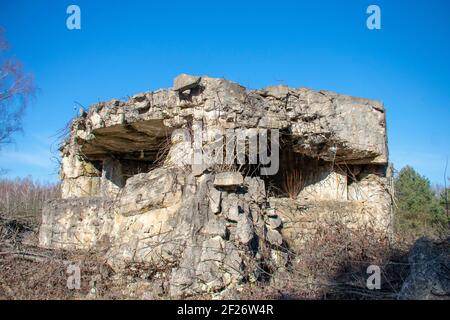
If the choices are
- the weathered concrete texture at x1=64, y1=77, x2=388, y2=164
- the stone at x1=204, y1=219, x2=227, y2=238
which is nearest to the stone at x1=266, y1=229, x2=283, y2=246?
the stone at x1=204, y1=219, x2=227, y2=238

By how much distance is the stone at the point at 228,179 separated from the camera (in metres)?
4.63

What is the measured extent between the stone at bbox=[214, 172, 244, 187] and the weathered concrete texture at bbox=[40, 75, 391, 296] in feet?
0.04

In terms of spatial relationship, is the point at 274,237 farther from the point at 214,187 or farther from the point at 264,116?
the point at 264,116

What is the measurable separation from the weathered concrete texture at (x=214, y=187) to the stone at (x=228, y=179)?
0.04ft

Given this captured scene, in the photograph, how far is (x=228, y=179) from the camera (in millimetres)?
4641

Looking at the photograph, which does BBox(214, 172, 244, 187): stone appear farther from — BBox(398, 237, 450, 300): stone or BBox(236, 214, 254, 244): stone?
BBox(398, 237, 450, 300): stone

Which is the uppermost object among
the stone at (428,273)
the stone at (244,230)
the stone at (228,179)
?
the stone at (228,179)

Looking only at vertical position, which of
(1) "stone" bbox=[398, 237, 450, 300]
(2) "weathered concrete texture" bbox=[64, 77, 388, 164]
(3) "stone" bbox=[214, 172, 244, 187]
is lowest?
(1) "stone" bbox=[398, 237, 450, 300]

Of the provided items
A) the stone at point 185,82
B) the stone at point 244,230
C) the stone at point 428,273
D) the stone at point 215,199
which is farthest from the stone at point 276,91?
the stone at point 428,273

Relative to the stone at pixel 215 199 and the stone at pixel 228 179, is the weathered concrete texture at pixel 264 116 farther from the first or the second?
the stone at pixel 215 199

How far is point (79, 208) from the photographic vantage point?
611 centimetres

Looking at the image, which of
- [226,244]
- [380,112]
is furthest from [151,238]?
[380,112]

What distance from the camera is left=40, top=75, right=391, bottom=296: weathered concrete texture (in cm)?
438
